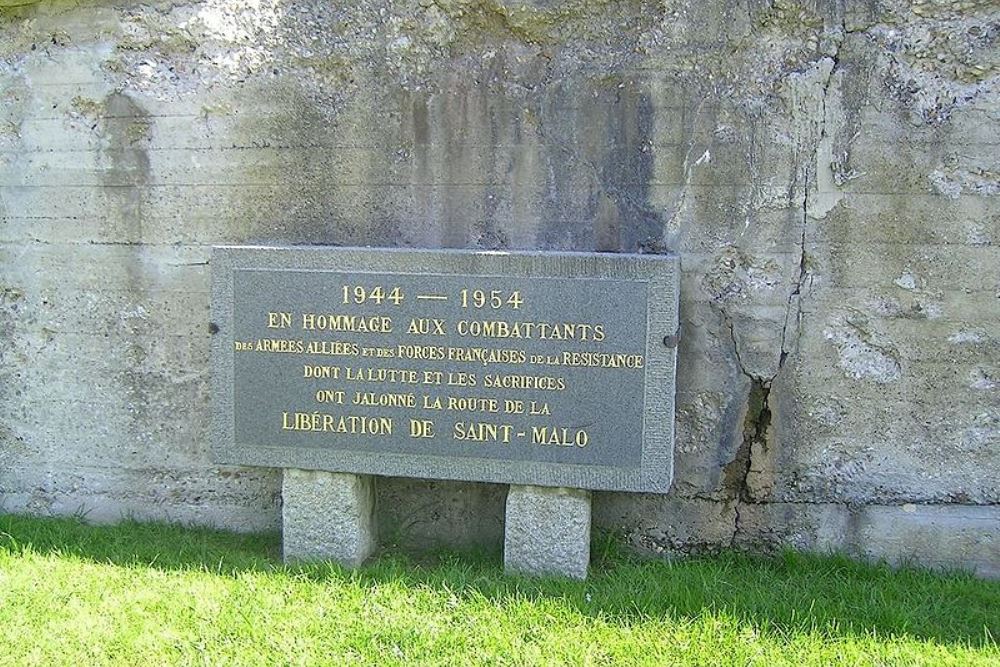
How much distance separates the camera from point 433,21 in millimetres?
3271

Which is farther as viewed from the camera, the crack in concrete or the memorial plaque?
the crack in concrete

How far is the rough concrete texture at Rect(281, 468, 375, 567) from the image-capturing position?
3162 mm

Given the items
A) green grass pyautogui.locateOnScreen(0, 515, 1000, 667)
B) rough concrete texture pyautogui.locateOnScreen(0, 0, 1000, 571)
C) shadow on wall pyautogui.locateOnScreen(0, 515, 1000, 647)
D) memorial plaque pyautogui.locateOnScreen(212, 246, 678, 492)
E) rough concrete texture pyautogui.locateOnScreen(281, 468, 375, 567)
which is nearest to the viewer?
green grass pyautogui.locateOnScreen(0, 515, 1000, 667)

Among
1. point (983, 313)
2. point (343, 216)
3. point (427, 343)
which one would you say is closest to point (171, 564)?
point (427, 343)

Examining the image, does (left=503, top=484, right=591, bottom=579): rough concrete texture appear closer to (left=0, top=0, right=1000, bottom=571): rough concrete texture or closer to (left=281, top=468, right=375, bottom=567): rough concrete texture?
(left=0, top=0, right=1000, bottom=571): rough concrete texture

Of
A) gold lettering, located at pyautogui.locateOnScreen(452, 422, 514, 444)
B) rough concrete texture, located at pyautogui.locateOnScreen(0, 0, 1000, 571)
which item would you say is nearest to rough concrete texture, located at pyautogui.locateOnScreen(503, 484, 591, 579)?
gold lettering, located at pyautogui.locateOnScreen(452, 422, 514, 444)

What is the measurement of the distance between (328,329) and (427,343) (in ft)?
1.24

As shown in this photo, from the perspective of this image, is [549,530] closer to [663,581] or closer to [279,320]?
[663,581]

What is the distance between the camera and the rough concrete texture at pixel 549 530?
303cm

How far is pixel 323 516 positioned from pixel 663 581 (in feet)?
4.14

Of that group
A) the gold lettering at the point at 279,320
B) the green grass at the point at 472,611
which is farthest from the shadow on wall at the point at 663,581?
the gold lettering at the point at 279,320

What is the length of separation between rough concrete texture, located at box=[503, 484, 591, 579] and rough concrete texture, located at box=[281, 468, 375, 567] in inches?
22.5

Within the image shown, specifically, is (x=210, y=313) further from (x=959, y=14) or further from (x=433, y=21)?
(x=959, y=14)

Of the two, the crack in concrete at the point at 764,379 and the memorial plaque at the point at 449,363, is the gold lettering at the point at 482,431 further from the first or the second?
the crack in concrete at the point at 764,379
